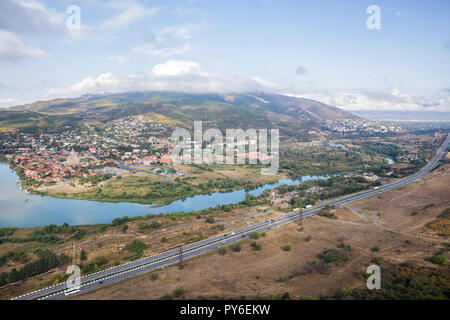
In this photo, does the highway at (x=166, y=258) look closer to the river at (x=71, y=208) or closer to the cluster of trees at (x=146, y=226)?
the cluster of trees at (x=146, y=226)

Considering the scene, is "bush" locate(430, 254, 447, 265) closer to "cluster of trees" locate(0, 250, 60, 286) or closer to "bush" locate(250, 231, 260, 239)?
"bush" locate(250, 231, 260, 239)

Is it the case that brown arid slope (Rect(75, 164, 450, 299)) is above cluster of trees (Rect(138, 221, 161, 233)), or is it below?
below

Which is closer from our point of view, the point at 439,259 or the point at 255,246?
the point at 439,259

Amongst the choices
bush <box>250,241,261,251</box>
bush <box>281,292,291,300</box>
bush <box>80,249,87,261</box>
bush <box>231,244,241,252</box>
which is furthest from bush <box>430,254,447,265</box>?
bush <box>80,249,87,261</box>

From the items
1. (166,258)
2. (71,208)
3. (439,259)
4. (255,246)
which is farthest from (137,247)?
(439,259)

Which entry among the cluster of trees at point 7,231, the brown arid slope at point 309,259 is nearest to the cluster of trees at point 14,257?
the cluster of trees at point 7,231

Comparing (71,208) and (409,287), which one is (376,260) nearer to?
(409,287)
